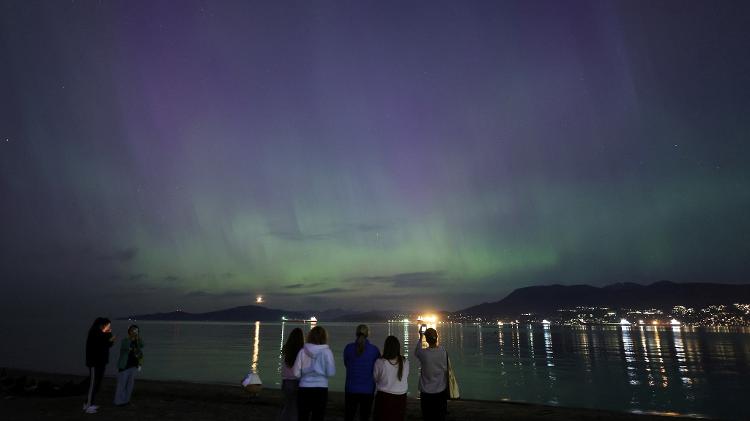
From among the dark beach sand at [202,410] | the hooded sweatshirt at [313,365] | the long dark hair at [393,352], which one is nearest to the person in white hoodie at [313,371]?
the hooded sweatshirt at [313,365]

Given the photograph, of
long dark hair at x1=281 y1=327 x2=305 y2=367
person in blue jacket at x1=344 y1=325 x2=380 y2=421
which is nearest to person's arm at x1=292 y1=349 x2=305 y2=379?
long dark hair at x1=281 y1=327 x2=305 y2=367

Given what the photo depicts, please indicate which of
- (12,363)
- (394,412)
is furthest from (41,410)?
(12,363)

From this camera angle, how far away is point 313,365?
28.8 feet

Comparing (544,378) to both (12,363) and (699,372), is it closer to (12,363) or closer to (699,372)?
(699,372)

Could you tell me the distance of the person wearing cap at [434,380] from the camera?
925 centimetres

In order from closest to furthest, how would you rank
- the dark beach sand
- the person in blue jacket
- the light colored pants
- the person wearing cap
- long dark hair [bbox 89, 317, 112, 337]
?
the person in blue jacket
the person wearing cap
long dark hair [bbox 89, 317, 112, 337]
the dark beach sand
the light colored pants

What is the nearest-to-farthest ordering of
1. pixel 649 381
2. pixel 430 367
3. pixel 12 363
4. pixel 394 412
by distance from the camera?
pixel 394 412 → pixel 430 367 → pixel 649 381 → pixel 12 363

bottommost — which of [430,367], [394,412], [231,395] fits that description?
[231,395]

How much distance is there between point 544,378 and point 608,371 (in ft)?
43.9

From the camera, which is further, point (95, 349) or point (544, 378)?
point (544, 378)

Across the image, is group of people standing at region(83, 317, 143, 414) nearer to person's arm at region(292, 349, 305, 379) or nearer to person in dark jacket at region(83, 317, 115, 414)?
person in dark jacket at region(83, 317, 115, 414)

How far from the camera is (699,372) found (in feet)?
181

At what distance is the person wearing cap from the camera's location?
364 inches

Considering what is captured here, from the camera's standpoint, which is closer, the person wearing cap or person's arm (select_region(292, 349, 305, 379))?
person's arm (select_region(292, 349, 305, 379))
